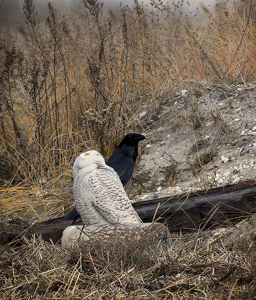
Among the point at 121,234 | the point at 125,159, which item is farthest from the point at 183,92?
the point at 121,234

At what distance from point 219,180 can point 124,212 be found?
4.34ft

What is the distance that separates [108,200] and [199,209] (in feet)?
2.17

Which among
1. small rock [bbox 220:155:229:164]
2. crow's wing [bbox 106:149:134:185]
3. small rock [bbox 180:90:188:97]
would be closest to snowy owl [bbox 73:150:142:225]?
crow's wing [bbox 106:149:134:185]

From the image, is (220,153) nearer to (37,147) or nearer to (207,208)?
(207,208)

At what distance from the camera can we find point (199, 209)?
245 centimetres

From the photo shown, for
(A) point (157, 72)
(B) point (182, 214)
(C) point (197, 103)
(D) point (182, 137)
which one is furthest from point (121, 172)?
(A) point (157, 72)

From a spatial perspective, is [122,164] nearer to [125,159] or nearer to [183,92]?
[125,159]

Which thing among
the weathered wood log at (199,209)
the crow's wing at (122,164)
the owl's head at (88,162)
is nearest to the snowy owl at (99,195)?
the owl's head at (88,162)

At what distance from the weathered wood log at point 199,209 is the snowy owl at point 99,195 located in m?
0.24

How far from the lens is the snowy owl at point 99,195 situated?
85.8 inches

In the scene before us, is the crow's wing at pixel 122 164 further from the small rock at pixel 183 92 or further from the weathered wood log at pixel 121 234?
the small rock at pixel 183 92

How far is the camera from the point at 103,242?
1928 millimetres

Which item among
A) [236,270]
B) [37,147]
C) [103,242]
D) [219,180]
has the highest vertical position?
[37,147]

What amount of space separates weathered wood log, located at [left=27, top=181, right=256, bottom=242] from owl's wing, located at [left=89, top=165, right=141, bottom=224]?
0.22 metres
